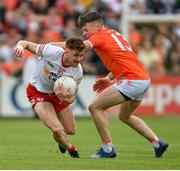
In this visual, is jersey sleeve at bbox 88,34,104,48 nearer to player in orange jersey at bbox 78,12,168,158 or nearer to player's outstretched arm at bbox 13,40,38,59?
player in orange jersey at bbox 78,12,168,158

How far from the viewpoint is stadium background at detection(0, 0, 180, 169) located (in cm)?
2609

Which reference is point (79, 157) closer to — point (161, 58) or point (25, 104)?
point (25, 104)

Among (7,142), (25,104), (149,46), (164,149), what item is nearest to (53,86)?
(164,149)

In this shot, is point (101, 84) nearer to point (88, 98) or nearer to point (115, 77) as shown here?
point (115, 77)

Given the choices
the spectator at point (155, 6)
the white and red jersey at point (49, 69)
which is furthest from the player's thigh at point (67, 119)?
the spectator at point (155, 6)

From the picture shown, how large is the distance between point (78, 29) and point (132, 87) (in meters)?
14.6

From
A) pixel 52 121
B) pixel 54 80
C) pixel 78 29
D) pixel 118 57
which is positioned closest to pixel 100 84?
pixel 118 57

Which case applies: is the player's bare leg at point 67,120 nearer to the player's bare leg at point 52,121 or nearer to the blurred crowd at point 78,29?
the player's bare leg at point 52,121

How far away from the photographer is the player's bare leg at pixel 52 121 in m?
12.9

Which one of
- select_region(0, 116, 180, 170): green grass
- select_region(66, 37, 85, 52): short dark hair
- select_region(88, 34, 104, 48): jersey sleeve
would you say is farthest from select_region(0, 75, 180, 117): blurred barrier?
select_region(66, 37, 85, 52): short dark hair

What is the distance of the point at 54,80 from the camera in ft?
43.3

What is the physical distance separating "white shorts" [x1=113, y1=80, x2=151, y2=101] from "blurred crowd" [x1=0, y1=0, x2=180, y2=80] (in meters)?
13.2

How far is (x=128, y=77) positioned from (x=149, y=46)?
1437 cm

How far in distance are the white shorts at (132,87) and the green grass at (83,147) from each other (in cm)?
104
